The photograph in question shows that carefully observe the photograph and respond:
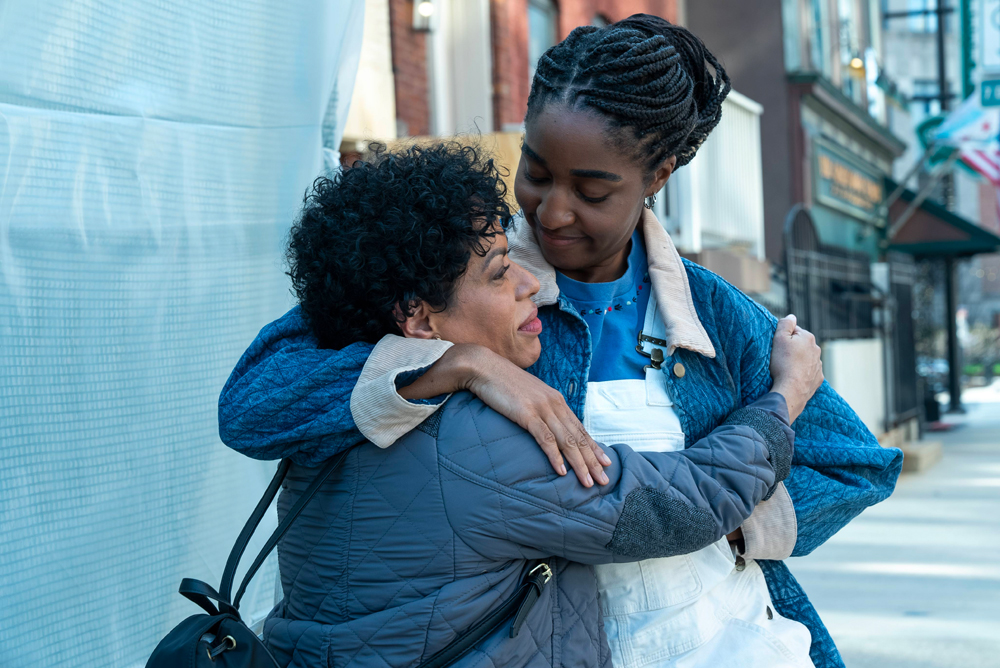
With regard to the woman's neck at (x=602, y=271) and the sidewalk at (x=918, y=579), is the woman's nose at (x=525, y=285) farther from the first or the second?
the sidewalk at (x=918, y=579)

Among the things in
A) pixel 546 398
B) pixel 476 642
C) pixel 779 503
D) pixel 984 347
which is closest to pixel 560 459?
pixel 546 398

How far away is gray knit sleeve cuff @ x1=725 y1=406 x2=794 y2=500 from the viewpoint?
170 centimetres

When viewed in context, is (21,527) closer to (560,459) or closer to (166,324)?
(166,324)

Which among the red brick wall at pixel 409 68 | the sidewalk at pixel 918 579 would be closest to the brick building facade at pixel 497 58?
the red brick wall at pixel 409 68

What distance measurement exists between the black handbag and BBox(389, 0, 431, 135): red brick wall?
17.8ft

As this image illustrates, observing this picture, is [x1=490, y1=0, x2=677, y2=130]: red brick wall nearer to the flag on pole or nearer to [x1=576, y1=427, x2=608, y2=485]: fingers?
[x1=576, y1=427, x2=608, y2=485]: fingers

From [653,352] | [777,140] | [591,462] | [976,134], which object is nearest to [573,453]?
[591,462]

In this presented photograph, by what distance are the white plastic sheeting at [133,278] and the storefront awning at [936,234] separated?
15.0 meters

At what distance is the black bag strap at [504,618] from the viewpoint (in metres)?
Result: 1.47

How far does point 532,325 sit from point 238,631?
695 mm

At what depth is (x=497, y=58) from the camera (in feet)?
25.6

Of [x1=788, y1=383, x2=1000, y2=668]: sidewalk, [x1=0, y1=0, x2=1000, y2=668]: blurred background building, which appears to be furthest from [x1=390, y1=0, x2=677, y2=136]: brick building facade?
[x1=788, y1=383, x2=1000, y2=668]: sidewalk

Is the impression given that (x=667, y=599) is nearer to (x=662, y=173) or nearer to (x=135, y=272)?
(x=662, y=173)

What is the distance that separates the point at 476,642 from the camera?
1.49 m
